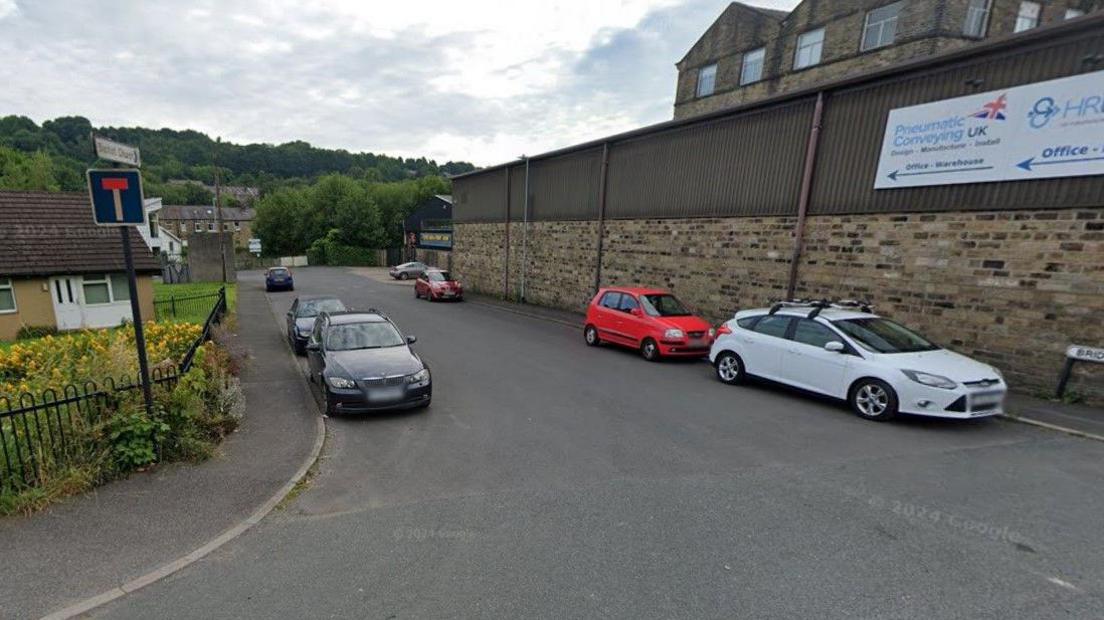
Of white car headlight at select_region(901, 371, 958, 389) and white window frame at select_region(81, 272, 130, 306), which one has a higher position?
white car headlight at select_region(901, 371, 958, 389)

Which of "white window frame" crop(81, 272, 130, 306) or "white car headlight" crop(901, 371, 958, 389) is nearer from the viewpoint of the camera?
"white car headlight" crop(901, 371, 958, 389)

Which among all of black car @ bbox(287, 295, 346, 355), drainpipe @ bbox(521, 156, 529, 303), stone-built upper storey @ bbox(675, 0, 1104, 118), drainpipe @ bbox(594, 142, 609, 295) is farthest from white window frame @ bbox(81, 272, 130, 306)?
stone-built upper storey @ bbox(675, 0, 1104, 118)

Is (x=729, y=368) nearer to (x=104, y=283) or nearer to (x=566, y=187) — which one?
(x=566, y=187)

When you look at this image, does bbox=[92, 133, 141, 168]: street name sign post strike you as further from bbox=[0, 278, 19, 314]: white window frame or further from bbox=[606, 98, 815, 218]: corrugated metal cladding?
bbox=[0, 278, 19, 314]: white window frame

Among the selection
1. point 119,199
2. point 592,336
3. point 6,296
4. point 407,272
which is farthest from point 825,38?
point 407,272

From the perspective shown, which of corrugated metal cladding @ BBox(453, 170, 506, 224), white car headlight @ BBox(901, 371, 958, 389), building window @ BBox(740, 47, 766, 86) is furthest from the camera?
corrugated metal cladding @ BBox(453, 170, 506, 224)

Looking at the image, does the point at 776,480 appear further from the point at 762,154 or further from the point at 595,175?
the point at 595,175

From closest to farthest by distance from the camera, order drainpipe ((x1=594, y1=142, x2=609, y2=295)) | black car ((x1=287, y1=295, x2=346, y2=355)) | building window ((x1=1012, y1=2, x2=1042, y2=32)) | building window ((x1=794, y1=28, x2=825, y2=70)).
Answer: black car ((x1=287, y1=295, x2=346, y2=355))
drainpipe ((x1=594, y1=142, x2=609, y2=295))
building window ((x1=1012, y1=2, x2=1042, y2=32))
building window ((x1=794, y1=28, x2=825, y2=70))

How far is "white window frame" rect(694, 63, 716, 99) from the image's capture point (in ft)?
80.4

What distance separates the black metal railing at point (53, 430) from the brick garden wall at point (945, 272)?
12.2 meters

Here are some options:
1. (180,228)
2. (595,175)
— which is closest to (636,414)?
(595,175)

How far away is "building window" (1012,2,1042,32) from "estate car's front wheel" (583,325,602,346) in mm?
19623

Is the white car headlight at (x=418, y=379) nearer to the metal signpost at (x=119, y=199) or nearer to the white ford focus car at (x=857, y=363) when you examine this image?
the metal signpost at (x=119, y=199)

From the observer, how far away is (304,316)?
12648 millimetres
